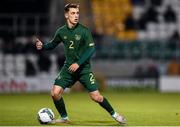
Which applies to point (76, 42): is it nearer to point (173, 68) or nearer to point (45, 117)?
point (45, 117)

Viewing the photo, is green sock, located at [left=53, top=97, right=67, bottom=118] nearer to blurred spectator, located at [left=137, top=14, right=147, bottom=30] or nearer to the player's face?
the player's face

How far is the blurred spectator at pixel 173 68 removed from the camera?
23.1m

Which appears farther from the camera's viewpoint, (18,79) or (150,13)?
(150,13)

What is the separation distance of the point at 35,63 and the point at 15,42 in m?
1.43

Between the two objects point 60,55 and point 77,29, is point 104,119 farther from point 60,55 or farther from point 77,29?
point 60,55

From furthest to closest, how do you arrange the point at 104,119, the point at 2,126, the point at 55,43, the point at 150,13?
1. the point at 150,13
2. the point at 104,119
3. the point at 55,43
4. the point at 2,126

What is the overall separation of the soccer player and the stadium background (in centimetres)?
892

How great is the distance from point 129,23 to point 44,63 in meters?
4.76

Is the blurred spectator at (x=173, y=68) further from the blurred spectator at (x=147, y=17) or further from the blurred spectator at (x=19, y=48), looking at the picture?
the blurred spectator at (x=19, y=48)

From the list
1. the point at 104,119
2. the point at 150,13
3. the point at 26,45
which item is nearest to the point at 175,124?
the point at 104,119

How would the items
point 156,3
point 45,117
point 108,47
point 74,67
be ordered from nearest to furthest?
point 74,67 → point 45,117 → point 108,47 → point 156,3

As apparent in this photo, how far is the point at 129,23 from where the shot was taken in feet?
83.8

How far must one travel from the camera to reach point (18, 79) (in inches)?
881

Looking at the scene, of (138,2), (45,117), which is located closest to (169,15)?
(138,2)
